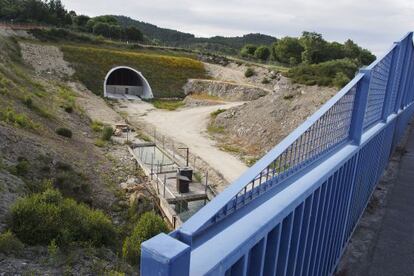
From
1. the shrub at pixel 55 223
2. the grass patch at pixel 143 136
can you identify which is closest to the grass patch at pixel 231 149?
the grass patch at pixel 143 136

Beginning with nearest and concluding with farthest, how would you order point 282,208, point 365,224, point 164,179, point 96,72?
point 282,208
point 365,224
point 164,179
point 96,72

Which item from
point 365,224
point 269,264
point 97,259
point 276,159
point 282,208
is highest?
point 276,159

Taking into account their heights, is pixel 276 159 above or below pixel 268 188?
above

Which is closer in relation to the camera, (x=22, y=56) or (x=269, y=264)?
(x=269, y=264)

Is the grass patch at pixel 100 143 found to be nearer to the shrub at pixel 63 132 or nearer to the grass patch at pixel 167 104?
the shrub at pixel 63 132

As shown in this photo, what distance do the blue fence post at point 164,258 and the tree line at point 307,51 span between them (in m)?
65.5

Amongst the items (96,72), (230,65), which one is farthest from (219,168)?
(230,65)

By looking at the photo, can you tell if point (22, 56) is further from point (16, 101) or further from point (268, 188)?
point (268, 188)

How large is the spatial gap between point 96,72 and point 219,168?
29112 mm

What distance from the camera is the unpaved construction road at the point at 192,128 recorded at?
24.7 meters

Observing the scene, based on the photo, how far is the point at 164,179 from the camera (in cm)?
1872

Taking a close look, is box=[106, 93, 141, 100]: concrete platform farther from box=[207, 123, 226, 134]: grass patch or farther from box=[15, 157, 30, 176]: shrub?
box=[15, 157, 30, 176]: shrub

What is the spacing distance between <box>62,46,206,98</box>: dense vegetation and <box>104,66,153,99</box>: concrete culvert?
0.80m

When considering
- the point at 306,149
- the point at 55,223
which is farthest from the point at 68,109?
the point at 306,149
